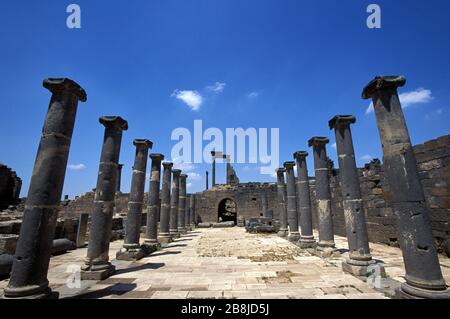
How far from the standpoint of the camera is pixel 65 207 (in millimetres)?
32094

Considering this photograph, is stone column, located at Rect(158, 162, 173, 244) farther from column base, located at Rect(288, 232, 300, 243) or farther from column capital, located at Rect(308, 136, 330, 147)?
column capital, located at Rect(308, 136, 330, 147)

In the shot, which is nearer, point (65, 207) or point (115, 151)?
point (115, 151)

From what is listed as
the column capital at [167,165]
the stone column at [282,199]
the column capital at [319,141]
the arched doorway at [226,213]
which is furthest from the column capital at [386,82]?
the arched doorway at [226,213]

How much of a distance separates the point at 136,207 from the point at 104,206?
2.55 m

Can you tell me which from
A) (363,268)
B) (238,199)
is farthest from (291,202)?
(238,199)

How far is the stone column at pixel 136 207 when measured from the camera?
868 cm

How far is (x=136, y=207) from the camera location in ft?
30.6

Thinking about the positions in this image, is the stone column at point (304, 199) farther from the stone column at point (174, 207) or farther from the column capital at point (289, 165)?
the stone column at point (174, 207)

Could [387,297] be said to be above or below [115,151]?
below

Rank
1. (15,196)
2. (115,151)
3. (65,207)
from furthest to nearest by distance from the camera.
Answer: (65,207) < (15,196) < (115,151)
